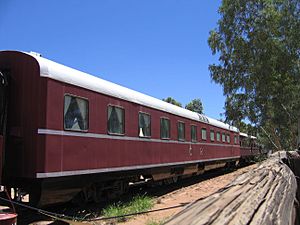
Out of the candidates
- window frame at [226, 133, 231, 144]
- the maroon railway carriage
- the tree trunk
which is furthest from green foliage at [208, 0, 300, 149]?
the tree trunk

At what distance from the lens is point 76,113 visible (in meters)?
8.27

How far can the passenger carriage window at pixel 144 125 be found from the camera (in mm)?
11287

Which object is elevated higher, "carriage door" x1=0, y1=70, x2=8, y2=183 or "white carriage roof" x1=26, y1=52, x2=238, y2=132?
"white carriage roof" x1=26, y1=52, x2=238, y2=132

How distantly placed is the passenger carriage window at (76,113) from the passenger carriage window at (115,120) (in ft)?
3.44

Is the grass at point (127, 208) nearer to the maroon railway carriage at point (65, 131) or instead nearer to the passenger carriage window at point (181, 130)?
the maroon railway carriage at point (65, 131)

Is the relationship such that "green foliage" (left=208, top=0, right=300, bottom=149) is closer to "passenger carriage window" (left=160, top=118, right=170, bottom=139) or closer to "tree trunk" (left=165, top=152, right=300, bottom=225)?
"passenger carriage window" (left=160, top=118, right=170, bottom=139)

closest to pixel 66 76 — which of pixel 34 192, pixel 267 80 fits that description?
pixel 34 192

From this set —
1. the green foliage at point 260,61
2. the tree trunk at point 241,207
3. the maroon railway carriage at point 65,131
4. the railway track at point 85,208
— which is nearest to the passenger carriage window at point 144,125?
the maroon railway carriage at point 65,131

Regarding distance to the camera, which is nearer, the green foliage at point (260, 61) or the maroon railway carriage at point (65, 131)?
the maroon railway carriage at point (65, 131)

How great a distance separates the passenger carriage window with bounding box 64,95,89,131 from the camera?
7.96 m

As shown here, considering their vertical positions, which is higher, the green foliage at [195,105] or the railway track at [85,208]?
the green foliage at [195,105]

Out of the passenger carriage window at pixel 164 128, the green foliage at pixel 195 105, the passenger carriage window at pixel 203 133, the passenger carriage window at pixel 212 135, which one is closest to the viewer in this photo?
the passenger carriage window at pixel 164 128

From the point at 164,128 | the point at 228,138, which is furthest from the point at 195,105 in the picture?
the point at 164,128

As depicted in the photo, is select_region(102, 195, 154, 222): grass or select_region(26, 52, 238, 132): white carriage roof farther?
select_region(102, 195, 154, 222): grass
